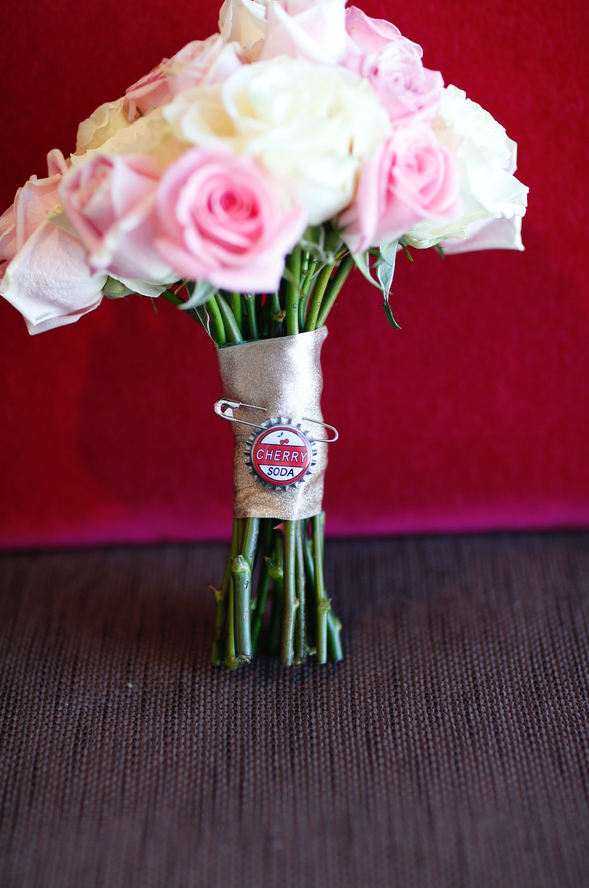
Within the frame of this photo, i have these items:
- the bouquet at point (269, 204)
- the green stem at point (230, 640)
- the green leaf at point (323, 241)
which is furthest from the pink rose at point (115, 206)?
the green stem at point (230, 640)

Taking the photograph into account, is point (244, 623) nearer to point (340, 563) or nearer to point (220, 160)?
point (340, 563)

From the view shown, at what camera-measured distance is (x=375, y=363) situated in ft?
2.89

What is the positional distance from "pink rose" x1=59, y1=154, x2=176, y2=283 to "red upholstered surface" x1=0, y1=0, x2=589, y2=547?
0.40m

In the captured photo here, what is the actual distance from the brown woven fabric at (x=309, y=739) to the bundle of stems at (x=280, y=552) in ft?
0.15

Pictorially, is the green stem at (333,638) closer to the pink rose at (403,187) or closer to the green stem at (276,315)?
the green stem at (276,315)

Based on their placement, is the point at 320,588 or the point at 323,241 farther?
the point at 320,588

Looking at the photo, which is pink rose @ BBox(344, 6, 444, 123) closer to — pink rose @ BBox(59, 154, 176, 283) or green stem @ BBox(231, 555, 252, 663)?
pink rose @ BBox(59, 154, 176, 283)

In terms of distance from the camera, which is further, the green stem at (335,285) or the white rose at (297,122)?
the green stem at (335,285)

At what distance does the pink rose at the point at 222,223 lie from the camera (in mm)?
409

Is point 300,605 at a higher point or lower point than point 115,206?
lower

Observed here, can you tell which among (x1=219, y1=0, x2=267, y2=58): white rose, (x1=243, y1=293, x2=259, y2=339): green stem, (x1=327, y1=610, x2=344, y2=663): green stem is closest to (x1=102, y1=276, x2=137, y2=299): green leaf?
(x1=243, y1=293, x2=259, y2=339): green stem

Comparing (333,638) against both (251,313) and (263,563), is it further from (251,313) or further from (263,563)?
(251,313)

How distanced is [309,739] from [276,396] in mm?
327

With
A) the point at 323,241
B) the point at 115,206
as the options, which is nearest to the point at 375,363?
the point at 323,241
